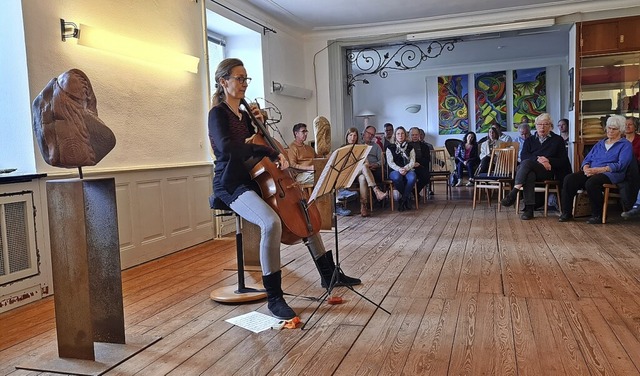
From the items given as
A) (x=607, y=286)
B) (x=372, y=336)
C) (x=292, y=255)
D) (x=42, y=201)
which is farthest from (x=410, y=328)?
(x=42, y=201)

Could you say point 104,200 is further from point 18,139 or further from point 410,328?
point 410,328

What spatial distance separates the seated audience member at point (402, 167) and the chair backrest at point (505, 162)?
3.80 feet

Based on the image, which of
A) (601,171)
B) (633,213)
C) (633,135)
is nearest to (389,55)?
(633,135)

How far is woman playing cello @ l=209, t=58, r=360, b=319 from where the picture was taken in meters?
2.77

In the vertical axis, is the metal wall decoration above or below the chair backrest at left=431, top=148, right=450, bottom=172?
above

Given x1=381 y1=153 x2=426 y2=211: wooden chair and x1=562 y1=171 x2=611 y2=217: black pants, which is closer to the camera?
x1=562 y1=171 x2=611 y2=217: black pants

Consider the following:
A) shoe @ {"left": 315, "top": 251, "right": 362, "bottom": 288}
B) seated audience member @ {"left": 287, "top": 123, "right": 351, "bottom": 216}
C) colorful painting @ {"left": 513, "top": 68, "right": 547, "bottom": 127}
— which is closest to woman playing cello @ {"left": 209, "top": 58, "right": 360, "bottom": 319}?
shoe @ {"left": 315, "top": 251, "right": 362, "bottom": 288}

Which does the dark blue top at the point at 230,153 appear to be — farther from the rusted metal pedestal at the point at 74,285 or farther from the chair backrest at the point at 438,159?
the chair backrest at the point at 438,159

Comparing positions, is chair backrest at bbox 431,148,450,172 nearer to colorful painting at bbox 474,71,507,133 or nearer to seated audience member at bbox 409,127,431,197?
seated audience member at bbox 409,127,431,197

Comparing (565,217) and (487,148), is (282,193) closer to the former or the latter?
(565,217)

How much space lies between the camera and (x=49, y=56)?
349 cm

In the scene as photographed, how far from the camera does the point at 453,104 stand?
1227 centimetres

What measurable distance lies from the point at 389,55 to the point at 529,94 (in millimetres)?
3848

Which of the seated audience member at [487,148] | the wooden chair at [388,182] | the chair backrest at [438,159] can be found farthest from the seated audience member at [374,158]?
the seated audience member at [487,148]
